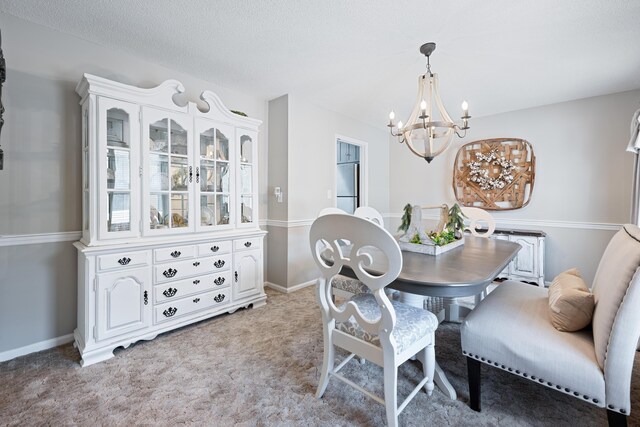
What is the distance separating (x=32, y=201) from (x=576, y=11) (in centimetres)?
405

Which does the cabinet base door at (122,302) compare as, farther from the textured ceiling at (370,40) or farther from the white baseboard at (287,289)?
the textured ceiling at (370,40)

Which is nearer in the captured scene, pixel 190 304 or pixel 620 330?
pixel 620 330

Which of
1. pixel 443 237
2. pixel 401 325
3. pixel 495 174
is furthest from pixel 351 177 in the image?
pixel 401 325

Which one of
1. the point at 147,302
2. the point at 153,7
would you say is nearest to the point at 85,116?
the point at 153,7

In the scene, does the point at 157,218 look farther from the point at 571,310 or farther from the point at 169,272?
the point at 571,310

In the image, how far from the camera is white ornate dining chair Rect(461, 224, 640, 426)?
3.59 feet

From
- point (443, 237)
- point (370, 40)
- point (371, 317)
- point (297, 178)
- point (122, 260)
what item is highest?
point (370, 40)

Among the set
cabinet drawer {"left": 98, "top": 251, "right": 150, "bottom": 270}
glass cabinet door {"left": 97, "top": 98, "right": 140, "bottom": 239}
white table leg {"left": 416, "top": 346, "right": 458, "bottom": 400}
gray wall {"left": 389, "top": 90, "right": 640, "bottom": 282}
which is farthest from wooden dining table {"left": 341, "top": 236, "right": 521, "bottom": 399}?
gray wall {"left": 389, "top": 90, "right": 640, "bottom": 282}

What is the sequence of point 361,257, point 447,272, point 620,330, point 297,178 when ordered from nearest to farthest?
point 620,330
point 361,257
point 447,272
point 297,178

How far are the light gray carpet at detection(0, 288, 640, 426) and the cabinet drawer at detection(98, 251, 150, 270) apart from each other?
2.12ft

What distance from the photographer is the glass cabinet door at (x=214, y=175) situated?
2600 millimetres

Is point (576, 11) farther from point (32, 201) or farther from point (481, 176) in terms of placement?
point (32, 201)

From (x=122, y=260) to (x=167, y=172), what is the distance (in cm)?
79

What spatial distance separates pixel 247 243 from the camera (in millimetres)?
2822
